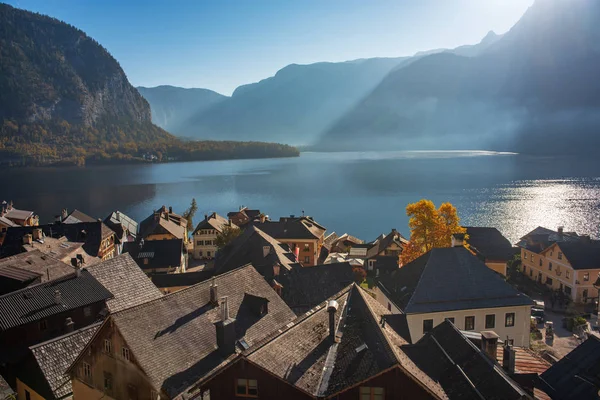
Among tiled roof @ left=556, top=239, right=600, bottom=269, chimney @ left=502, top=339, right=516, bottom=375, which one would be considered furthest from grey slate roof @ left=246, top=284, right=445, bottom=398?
tiled roof @ left=556, top=239, right=600, bottom=269

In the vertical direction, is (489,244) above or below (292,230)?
below

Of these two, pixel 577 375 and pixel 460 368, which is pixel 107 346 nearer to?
pixel 460 368

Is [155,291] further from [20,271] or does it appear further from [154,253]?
[154,253]

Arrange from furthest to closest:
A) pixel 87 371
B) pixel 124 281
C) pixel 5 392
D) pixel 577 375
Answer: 1. pixel 124 281
2. pixel 5 392
3. pixel 87 371
4. pixel 577 375

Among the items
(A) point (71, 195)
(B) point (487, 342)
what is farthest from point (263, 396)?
(A) point (71, 195)

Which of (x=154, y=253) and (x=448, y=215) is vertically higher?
(x=448, y=215)

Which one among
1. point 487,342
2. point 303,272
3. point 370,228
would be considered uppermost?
point 487,342

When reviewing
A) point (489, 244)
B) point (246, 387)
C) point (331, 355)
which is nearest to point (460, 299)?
point (331, 355)

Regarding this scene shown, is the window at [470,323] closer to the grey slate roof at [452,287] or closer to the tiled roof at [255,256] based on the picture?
the grey slate roof at [452,287]
